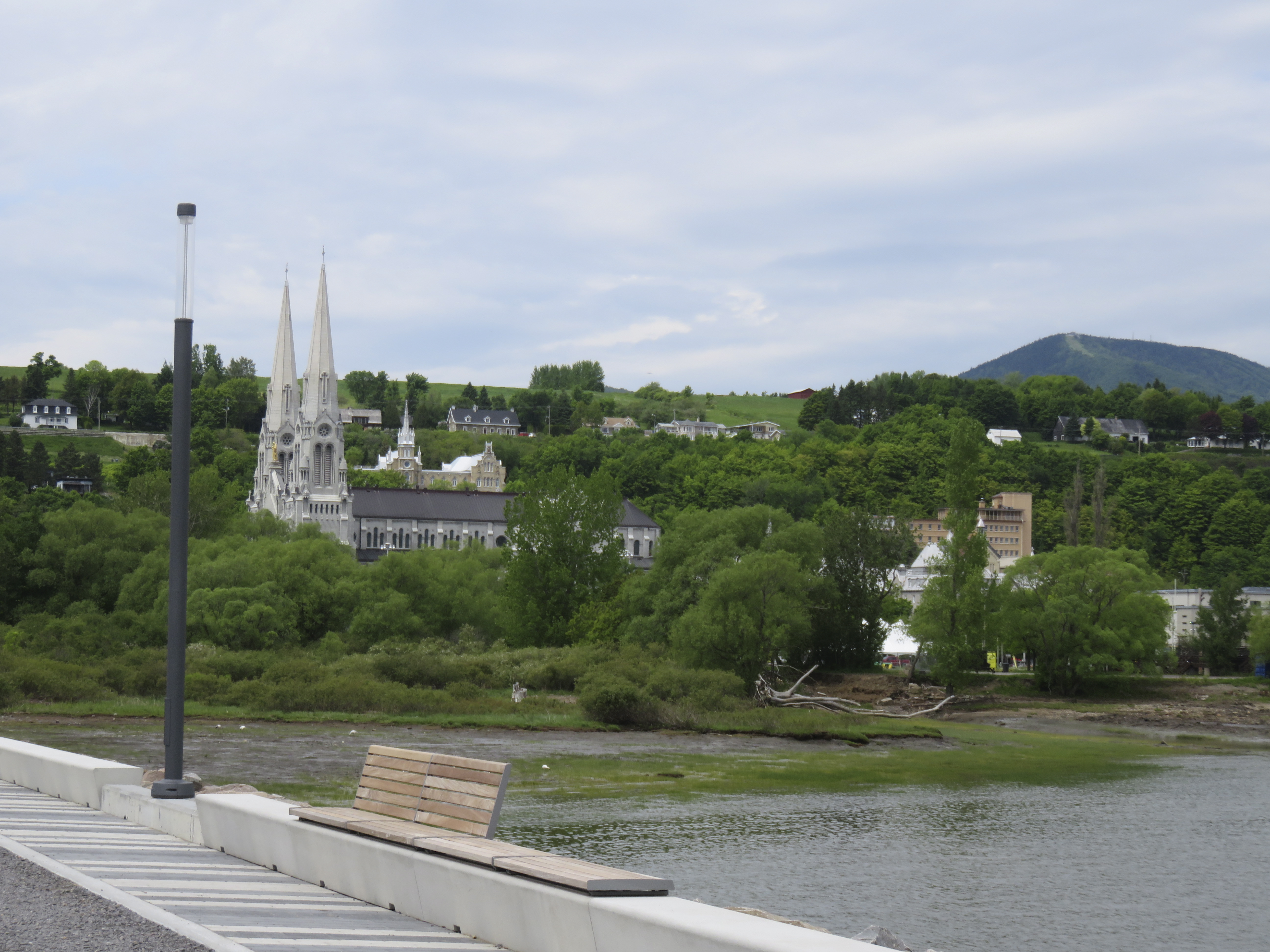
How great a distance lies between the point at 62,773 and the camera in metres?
15.8

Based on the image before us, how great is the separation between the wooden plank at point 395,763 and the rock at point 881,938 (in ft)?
16.5

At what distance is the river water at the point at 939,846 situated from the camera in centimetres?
1909

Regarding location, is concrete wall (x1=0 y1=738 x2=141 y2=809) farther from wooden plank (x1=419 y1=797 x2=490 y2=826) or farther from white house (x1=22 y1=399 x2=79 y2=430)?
white house (x1=22 y1=399 x2=79 y2=430)

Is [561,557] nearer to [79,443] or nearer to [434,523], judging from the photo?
[434,523]

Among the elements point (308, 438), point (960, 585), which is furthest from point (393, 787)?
point (308, 438)

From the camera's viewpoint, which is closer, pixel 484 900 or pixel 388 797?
pixel 484 900

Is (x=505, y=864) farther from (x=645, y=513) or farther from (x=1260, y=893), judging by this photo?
(x=645, y=513)

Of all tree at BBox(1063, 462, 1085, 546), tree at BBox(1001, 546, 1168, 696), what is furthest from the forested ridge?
tree at BBox(1063, 462, 1085, 546)

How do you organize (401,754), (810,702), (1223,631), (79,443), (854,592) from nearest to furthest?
1. (401,754)
2. (810,702)
3. (854,592)
4. (1223,631)
5. (79,443)

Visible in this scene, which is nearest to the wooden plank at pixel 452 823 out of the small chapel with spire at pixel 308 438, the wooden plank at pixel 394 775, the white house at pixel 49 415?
the wooden plank at pixel 394 775

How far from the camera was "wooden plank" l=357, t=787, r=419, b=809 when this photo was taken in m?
10.7

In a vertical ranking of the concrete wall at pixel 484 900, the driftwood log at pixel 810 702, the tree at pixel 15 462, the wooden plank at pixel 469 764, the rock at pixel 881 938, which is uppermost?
the tree at pixel 15 462

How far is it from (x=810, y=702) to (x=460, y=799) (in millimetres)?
50710

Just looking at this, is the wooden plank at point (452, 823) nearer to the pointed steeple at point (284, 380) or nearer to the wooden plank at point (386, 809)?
the wooden plank at point (386, 809)
